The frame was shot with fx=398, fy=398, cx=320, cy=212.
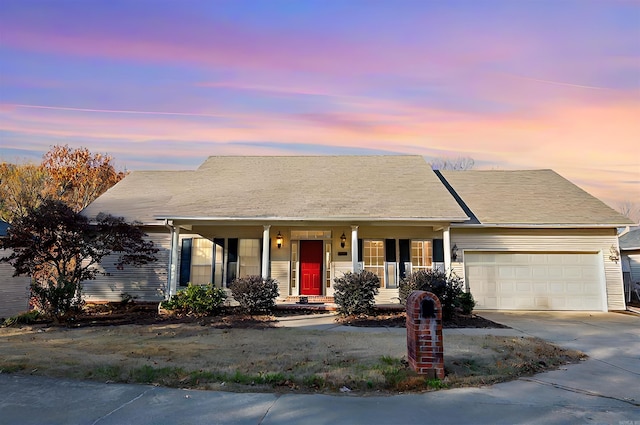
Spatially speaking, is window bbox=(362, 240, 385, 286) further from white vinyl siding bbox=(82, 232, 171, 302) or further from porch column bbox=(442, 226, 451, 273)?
white vinyl siding bbox=(82, 232, 171, 302)

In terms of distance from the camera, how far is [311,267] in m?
14.2

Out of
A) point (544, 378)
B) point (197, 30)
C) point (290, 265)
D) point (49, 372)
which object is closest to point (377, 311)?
point (290, 265)

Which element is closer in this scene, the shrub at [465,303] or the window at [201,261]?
the shrub at [465,303]

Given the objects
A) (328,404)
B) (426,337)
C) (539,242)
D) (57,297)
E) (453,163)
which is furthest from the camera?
(453,163)

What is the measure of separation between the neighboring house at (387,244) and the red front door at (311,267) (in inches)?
1.4

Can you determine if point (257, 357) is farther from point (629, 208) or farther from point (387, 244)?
point (629, 208)

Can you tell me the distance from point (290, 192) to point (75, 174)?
778 inches

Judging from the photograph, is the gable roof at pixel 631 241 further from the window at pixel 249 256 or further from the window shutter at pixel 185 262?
the window shutter at pixel 185 262

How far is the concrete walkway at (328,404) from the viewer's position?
4043 mm

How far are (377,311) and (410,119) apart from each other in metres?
6.72

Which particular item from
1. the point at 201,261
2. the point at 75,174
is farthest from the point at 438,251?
the point at 75,174

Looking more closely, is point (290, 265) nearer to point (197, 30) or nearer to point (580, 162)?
point (197, 30)

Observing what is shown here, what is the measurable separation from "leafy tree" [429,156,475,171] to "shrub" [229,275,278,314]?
3025cm

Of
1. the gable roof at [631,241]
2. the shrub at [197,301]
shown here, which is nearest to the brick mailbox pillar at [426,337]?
the shrub at [197,301]
